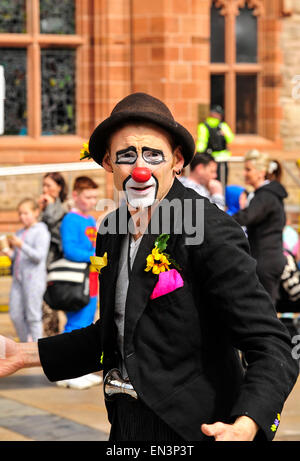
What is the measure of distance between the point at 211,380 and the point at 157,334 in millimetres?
193

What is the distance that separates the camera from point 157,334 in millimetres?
2936

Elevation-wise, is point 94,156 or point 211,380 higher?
point 94,156

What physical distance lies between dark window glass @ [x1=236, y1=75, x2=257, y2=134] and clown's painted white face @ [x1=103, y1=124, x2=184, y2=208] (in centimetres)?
1340

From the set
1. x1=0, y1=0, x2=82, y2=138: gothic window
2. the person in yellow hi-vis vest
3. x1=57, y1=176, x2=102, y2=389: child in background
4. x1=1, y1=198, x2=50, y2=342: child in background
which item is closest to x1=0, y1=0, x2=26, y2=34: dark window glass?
x1=0, y1=0, x2=82, y2=138: gothic window

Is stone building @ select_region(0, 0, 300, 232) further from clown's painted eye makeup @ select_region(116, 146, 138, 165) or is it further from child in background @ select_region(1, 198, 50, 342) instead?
clown's painted eye makeup @ select_region(116, 146, 138, 165)

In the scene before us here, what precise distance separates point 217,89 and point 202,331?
44.5ft

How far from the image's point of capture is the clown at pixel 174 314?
A: 281 cm

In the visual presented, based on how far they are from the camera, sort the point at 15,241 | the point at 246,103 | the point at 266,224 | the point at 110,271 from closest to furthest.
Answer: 1. the point at 110,271
2. the point at 15,241
3. the point at 266,224
4. the point at 246,103

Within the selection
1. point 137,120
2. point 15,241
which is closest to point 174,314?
point 137,120

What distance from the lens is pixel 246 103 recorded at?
54.0 ft

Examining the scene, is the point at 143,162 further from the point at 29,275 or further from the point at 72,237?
the point at 29,275
